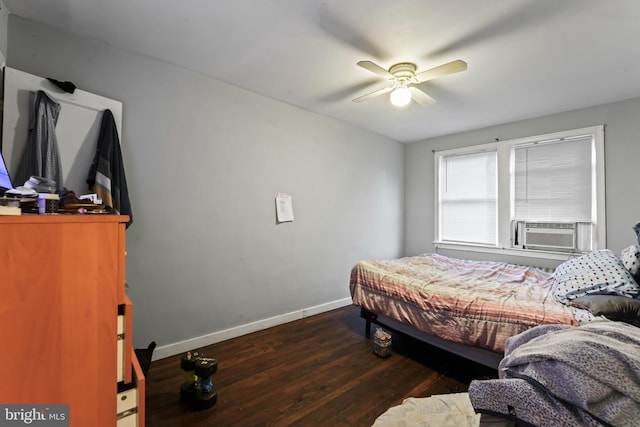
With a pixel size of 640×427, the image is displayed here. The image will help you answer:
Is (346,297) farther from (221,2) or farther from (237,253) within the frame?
(221,2)

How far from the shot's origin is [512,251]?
3666mm

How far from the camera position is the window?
3158 mm

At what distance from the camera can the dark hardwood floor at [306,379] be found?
5.53ft

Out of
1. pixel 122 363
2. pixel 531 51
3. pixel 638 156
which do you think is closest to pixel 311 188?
pixel 531 51

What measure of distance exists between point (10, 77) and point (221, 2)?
1.40 metres

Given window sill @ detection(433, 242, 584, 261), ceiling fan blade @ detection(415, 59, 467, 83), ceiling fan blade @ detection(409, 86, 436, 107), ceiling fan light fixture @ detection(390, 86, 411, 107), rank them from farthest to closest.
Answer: window sill @ detection(433, 242, 584, 261), ceiling fan blade @ detection(409, 86, 436, 107), ceiling fan light fixture @ detection(390, 86, 411, 107), ceiling fan blade @ detection(415, 59, 467, 83)

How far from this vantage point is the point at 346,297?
12.7 ft

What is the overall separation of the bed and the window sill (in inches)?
26.5

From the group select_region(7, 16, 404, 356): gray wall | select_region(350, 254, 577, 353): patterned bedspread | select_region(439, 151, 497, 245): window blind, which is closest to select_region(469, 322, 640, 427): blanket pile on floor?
select_region(350, 254, 577, 353): patterned bedspread

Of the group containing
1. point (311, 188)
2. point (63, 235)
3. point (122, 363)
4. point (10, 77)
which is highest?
point (10, 77)

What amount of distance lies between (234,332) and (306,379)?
1015 millimetres

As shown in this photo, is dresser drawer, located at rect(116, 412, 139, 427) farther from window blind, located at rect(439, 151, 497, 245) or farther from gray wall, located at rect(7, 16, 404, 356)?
window blind, located at rect(439, 151, 497, 245)

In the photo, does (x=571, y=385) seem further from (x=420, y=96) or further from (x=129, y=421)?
(x=420, y=96)

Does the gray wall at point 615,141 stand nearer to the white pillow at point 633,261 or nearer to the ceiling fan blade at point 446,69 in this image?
the white pillow at point 633,261
